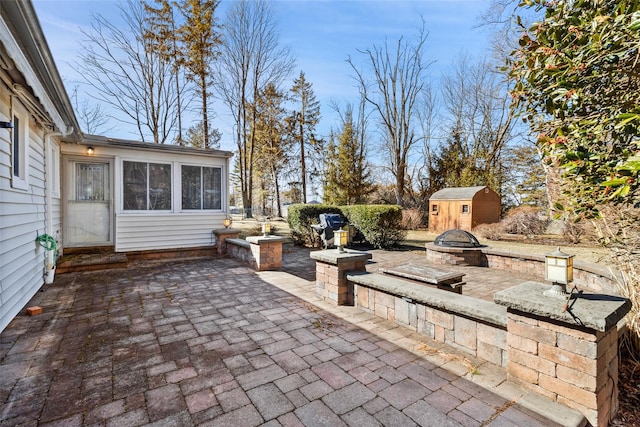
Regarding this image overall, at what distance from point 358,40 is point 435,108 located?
7023mm

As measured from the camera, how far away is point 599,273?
4.52 metres

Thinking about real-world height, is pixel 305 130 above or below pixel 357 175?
above

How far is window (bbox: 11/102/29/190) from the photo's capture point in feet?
12.6

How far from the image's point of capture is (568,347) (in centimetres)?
192

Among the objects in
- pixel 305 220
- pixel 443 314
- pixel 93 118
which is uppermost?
pixel 93 118

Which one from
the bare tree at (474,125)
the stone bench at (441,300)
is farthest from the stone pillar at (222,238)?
the bare tree at (474,125)

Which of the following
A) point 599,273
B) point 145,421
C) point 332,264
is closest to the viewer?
point 145,421

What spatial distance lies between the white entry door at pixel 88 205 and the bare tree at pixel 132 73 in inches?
339

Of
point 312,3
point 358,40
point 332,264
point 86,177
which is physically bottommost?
point 332,264

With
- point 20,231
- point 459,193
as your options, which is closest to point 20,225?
point 20,231

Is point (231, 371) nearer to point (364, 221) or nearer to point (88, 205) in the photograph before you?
point (88, 205)

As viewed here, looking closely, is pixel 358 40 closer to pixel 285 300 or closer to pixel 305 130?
pixel 305 130

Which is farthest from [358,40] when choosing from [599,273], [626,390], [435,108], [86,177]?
[626,390]

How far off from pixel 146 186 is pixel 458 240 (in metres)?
7.66
